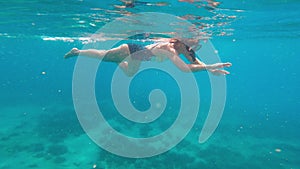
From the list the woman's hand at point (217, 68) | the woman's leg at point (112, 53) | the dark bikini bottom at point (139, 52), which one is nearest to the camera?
the woman's hand at point (217, 68)

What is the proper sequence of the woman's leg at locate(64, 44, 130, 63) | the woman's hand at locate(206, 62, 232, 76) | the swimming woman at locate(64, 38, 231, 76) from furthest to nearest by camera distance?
the woman's leg at locate(64, 44, 130, 63) < the swimming woman at locate(64, 38, 231, 76) < the woman's hand at locate(206, 62, 232, 76)

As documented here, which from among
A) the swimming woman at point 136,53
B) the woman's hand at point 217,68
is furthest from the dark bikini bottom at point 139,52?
the woman's hand at point 217,68

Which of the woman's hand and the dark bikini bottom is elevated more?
the dark bikini bottom

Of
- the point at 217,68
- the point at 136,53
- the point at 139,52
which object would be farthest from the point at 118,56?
the point at 217,68

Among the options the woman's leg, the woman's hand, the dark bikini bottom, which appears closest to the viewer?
the woman's hand

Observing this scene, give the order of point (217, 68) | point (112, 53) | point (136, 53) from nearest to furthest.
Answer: point (217, 68)
point (112, 53)
point (136, 53)

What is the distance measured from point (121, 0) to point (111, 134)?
36.7 ft

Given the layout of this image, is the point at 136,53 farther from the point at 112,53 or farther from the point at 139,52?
the point at 112,53

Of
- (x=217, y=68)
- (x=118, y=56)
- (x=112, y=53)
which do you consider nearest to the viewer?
(x=217, y=68)

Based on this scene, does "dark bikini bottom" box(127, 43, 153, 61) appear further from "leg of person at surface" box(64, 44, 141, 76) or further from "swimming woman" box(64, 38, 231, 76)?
Answer: "leg of person at surface" box(64, 44, 141, 76)

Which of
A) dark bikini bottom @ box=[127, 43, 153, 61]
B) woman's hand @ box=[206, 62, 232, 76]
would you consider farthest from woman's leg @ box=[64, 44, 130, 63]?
woman's hand @ box=[206, 62, 232, 76]

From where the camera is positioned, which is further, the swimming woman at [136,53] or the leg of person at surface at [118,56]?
the leg of person at surface at [118,56]

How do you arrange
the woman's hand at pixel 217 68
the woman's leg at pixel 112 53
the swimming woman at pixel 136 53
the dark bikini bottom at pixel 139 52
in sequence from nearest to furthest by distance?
the woman's hand at pixel 217 68
the swimming woman at pixel 136 53
the woman's leg at pixel 112 53
the dark bikini bottom at pixel 139 52

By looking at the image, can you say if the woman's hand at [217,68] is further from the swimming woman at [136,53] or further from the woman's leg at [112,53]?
the woman's leg at [112,53]
